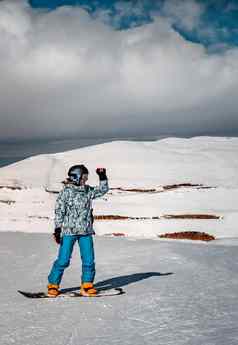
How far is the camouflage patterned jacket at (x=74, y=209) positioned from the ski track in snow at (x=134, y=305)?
1.20 metres

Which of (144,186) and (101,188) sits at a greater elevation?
(144,186)

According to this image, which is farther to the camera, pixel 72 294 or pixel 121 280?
pixel 121 280

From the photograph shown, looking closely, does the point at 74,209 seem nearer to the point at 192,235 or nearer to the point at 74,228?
the point at 74,228

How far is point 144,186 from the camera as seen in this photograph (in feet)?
204

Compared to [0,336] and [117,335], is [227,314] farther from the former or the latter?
[0,336]

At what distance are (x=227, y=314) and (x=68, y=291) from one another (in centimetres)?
335

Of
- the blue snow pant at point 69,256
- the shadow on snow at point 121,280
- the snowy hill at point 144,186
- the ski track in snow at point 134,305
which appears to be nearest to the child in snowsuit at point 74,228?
the blue snow pant at point 69,256

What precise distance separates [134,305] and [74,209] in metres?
1.95

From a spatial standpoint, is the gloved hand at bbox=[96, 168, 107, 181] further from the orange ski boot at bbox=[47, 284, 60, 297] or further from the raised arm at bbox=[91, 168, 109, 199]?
the orange ski boot at bbox=[47, 284, 60, 297]

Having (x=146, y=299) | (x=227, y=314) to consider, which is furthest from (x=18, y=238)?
(x=227, y=314)

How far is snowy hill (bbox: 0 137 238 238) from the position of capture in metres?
25.9

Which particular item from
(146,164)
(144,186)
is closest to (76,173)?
(144,186)

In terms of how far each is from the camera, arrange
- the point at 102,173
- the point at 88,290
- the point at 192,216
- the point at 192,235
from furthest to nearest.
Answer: the point at 192,216 → the point at 192,235 → the point at 102,173 → the point at 88,290

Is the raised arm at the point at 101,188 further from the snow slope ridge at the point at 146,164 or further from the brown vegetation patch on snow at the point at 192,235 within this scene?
the snow slope ridge at the point at 146,164
